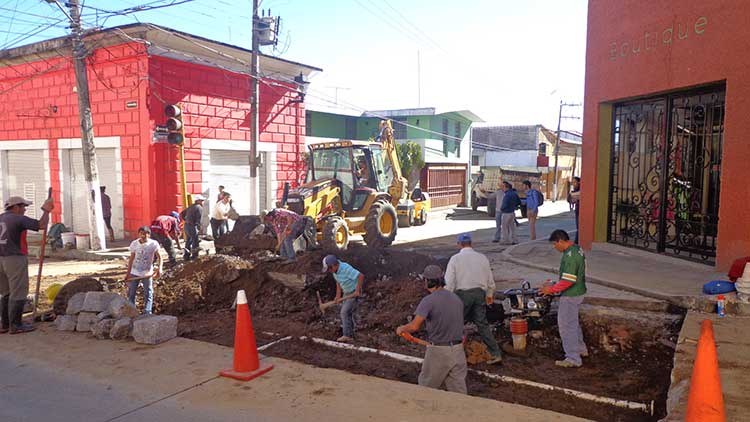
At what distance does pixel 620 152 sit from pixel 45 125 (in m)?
17.6

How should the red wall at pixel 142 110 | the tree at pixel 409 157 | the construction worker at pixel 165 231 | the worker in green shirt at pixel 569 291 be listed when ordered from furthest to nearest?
the tree at pixel 409 157 < the red wall at pixel 142 110 < the construction worker at pixel 165 231 < the worker in green shirt at pixel 569 291

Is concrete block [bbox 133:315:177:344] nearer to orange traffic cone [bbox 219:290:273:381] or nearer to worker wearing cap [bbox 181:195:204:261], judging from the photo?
orange traffic cone [bbox 219:290:273:381]

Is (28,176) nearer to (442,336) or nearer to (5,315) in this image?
(5,315)

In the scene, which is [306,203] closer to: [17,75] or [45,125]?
[45,125]

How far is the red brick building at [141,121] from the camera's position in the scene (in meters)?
15.2

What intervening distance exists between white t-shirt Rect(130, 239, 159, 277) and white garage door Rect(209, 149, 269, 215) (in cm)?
899

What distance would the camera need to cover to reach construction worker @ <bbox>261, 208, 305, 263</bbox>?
10.6 metres

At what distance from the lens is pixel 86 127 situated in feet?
44.7

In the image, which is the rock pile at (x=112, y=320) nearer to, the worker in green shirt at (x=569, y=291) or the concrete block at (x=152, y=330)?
the concrete block at (x=152, y=330)

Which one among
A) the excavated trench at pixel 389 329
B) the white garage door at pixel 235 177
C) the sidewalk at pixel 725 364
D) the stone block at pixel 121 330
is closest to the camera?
the sidewalk at pixel 725 364

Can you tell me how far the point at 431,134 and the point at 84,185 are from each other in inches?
747

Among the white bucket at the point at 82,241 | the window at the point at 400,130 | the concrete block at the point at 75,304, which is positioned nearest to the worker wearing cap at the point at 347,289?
the concrete block at the point at 75,304

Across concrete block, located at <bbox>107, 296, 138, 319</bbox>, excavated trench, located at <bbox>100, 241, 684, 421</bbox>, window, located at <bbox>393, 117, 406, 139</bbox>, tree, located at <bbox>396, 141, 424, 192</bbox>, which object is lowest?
excavated trench, located at <bbox>100, 241, 684, 421</bbox>

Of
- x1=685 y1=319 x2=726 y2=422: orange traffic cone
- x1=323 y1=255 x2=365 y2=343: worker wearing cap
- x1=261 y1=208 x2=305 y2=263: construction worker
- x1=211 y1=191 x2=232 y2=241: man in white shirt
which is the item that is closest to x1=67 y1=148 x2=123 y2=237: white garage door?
x1=211 y1=191 x2=232 y2=241: man in white shirt
